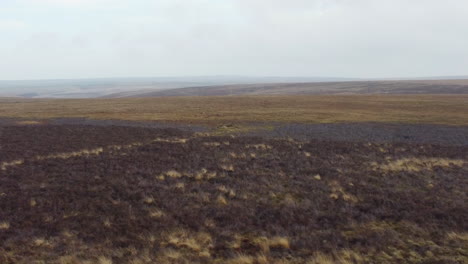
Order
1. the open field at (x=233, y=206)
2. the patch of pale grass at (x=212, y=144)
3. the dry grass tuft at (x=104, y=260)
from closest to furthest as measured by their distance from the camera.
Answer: the dry grass tuft at (x=104, y=260) < the open field at (x=233, y=206) < the patch of pale grass at (x=212, y=144)

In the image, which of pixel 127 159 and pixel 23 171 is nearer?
pixel 23 171

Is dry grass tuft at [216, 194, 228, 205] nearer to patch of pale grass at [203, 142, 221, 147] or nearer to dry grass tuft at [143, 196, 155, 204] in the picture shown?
dry grass tuft at [143, 196, 155, 204]

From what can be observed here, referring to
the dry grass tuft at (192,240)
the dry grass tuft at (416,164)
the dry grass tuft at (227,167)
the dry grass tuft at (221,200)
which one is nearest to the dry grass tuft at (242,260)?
the dry grass tuft at (192,240)

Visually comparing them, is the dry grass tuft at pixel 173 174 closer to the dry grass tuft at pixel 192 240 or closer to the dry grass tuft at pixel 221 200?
the dry grass tuft at pixel 221 200

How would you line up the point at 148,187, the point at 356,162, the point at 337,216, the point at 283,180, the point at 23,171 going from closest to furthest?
the point at 337,216 < the point at 148,187 < the point at 283,180 < the point at 23,171 < the point at 356,162

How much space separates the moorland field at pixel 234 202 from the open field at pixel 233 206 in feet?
0.20

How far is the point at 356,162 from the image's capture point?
970 inches

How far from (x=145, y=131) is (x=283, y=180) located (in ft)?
85.9

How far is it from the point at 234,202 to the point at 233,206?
1.89 ft

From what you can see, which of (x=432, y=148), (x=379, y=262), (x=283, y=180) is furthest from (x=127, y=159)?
(x=432, y=148)

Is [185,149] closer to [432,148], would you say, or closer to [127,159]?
[127,159]

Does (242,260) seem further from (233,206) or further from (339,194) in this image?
(339,194)

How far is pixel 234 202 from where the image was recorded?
15.9 metres

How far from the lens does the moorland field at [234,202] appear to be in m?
11.0
